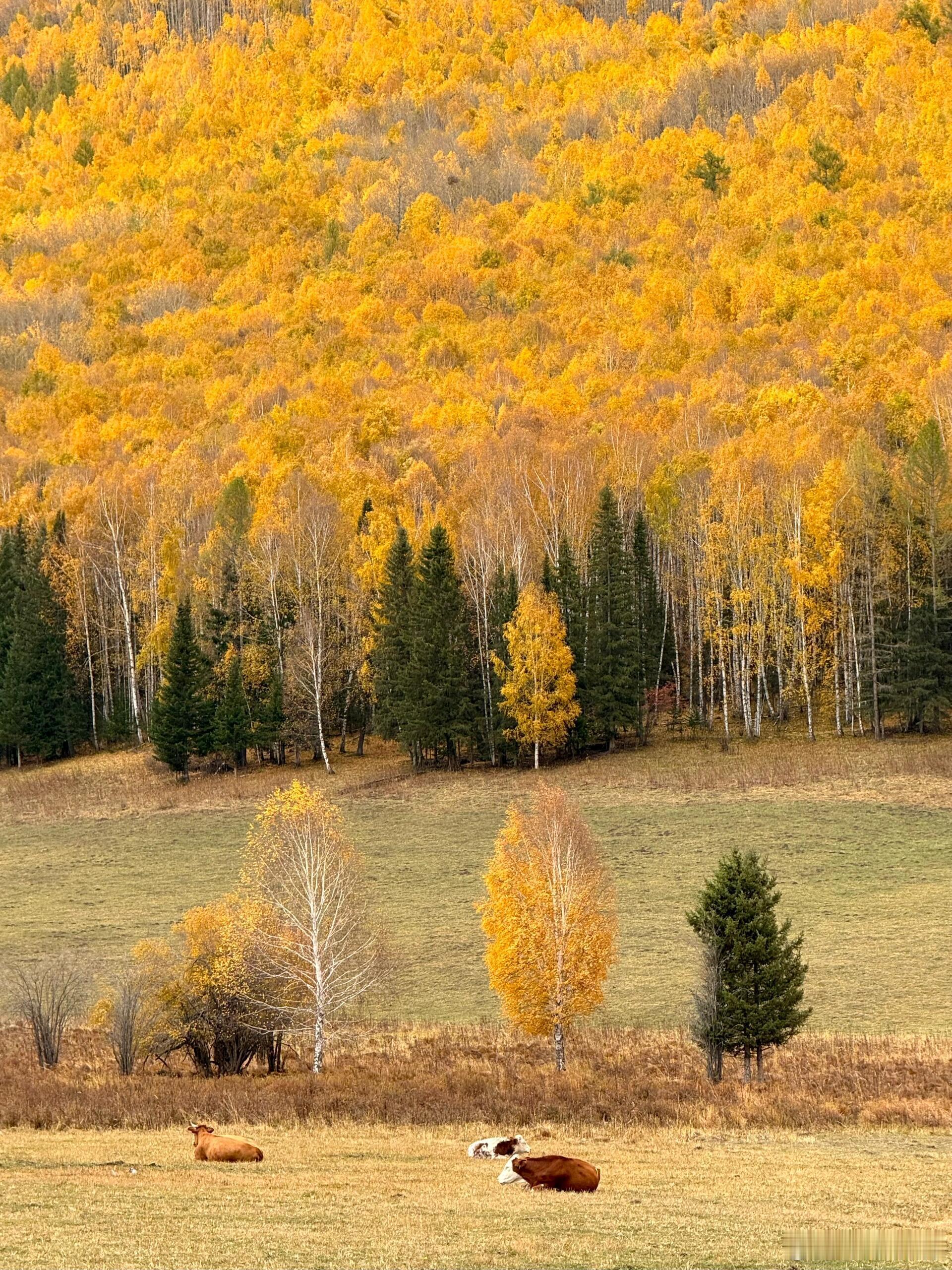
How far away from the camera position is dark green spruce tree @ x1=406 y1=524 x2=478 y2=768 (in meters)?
76.2

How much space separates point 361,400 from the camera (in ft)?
478

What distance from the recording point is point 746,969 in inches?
1291

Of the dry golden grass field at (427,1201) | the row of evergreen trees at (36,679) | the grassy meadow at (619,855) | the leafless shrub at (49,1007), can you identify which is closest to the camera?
the dry golden grass field at (427,1201)

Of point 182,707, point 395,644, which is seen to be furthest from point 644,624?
point 182,707

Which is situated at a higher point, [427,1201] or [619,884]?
[427,1201]

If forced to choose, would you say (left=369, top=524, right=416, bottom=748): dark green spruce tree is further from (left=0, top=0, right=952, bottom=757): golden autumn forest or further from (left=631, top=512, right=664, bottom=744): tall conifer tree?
(left=631, top=512, right=664, bottom=744): tall conifer tree

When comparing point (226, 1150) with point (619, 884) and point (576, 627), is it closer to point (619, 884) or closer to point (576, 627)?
point (619, 884)

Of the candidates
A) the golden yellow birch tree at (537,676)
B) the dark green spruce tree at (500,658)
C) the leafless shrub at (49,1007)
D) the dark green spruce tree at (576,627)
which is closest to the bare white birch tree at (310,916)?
the leafless shrub at (49,1007)

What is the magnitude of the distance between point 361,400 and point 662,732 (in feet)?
247

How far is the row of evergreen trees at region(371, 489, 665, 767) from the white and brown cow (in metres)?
53.8

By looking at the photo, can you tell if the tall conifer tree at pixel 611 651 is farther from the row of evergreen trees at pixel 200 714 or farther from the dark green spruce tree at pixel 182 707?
the dark green spruce tree at pixel 182 707

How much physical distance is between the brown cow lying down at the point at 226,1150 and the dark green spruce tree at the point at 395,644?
54.9 m

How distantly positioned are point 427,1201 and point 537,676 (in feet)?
191

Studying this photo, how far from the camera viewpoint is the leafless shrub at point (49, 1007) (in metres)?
33.1
